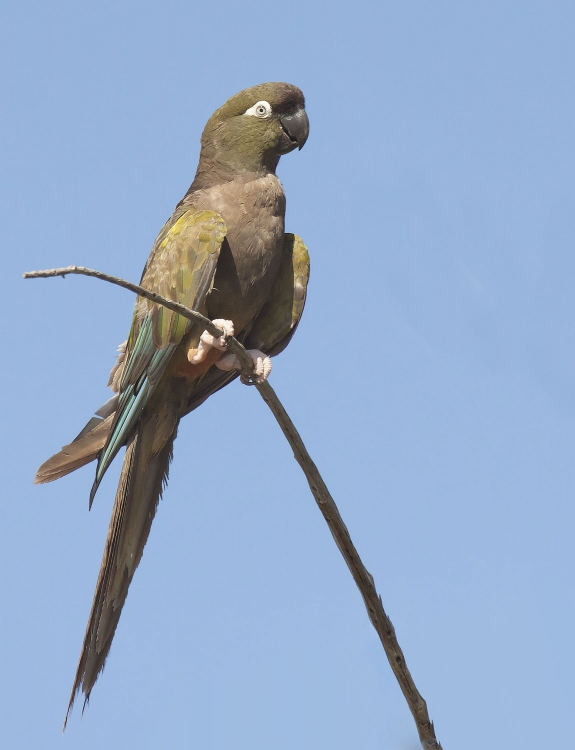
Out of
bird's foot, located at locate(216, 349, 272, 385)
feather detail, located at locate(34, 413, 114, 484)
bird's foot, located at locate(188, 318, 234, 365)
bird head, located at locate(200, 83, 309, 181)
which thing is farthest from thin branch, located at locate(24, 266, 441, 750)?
bird head, located at locate(200, 83, 309, 181)

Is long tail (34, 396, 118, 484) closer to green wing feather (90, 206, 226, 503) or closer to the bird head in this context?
green wing feather (90, 206, 226, 503)

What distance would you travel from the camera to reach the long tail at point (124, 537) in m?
3.98

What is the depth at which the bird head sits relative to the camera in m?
4.84

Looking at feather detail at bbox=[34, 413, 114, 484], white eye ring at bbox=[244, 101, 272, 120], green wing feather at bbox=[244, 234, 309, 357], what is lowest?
feather detail at bbox=[34, 413, 114, 484]

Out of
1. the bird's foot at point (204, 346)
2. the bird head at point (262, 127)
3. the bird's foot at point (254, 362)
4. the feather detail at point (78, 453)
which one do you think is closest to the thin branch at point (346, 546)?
the bird's foot at point (204, 346)

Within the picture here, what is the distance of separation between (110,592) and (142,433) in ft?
2.78

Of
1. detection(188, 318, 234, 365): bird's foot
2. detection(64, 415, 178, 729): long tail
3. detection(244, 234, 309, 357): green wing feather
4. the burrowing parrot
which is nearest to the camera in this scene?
detection(64, 415, 178, 729): long tail

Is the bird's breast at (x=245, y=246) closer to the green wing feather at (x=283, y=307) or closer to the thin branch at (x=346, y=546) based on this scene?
the green wing feather at (x=283, y=307)

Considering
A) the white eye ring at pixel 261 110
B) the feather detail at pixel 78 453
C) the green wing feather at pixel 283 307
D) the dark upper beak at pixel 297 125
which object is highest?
the white eye ring at pixel 261 110

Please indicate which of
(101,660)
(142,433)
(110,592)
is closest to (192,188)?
(142,433)

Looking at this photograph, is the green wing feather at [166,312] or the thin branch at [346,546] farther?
the green wing feather at [166,312]

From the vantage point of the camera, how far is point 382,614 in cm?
304

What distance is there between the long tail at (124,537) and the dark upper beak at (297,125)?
1.75 metres

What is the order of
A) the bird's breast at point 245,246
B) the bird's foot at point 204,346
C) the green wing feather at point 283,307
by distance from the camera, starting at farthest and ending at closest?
the green wing feather at point 283,307, the bird's breast at point 245,246, the bird's foot at point 204,346
